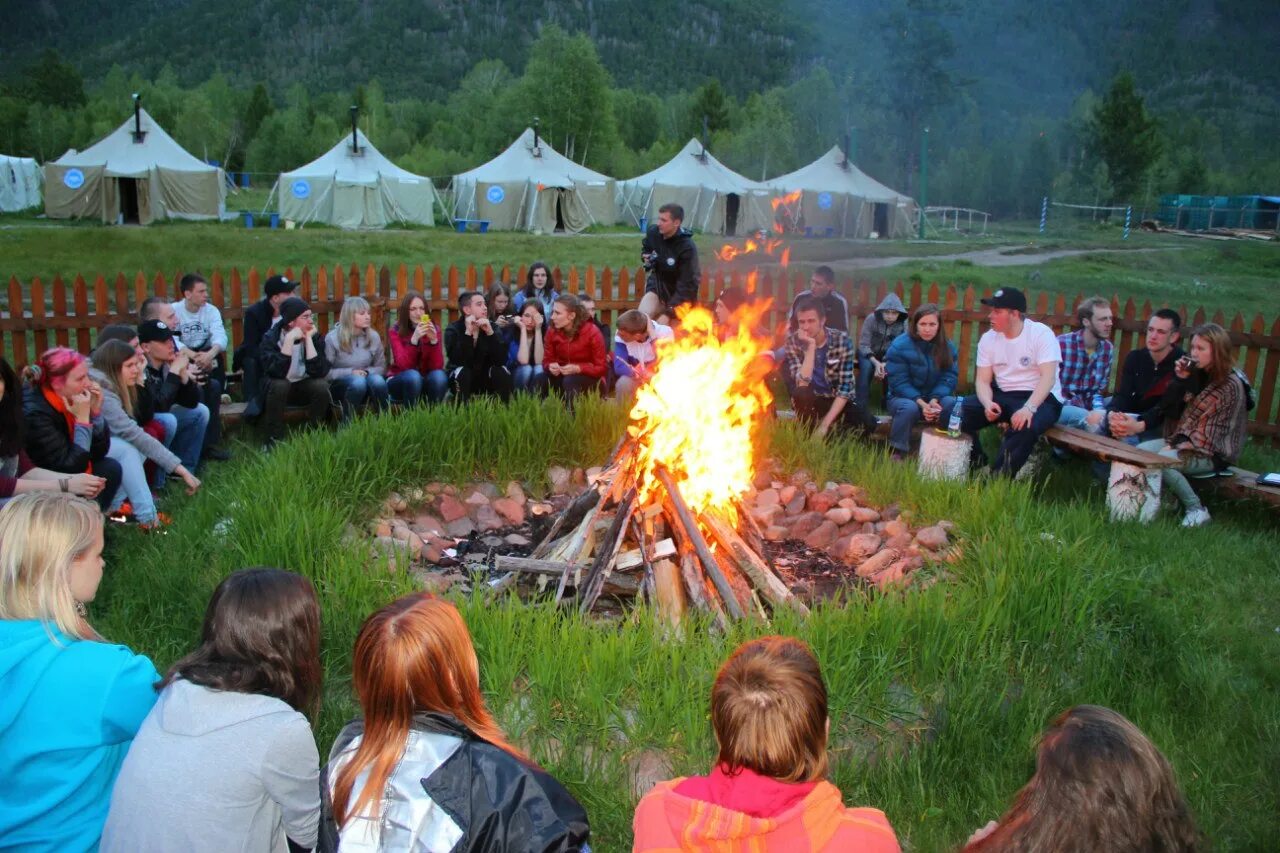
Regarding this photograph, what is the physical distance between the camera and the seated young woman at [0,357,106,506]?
537cm

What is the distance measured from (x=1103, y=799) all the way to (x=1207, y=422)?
5.99m

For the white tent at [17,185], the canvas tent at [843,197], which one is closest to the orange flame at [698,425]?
the canvas tent at [843,197]

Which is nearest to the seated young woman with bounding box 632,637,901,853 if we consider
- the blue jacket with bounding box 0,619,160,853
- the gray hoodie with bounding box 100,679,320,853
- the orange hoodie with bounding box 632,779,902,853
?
the orange hoodie with bounding box 632,779,902,853

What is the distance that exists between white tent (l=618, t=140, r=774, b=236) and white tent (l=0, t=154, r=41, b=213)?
2060 centimetres

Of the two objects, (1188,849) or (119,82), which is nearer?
(1188,849)

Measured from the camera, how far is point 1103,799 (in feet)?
6.50

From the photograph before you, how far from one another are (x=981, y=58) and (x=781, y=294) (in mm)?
11851

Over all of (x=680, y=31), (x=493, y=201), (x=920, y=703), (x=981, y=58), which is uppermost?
(x=680, y=31)

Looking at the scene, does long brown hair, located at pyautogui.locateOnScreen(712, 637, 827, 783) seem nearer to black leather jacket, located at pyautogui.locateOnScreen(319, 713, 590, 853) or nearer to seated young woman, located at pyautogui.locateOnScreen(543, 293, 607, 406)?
black leather jacket, located at pyautogui.locateOnScreen(319, 713, 590, 853)

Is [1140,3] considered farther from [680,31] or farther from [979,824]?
[680,31]

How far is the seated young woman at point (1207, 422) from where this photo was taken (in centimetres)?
701

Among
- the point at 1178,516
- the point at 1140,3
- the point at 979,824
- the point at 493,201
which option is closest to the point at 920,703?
the point at 979,824

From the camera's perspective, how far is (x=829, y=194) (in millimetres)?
21203

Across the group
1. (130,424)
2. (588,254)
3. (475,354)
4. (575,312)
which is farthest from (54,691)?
(588,254)
